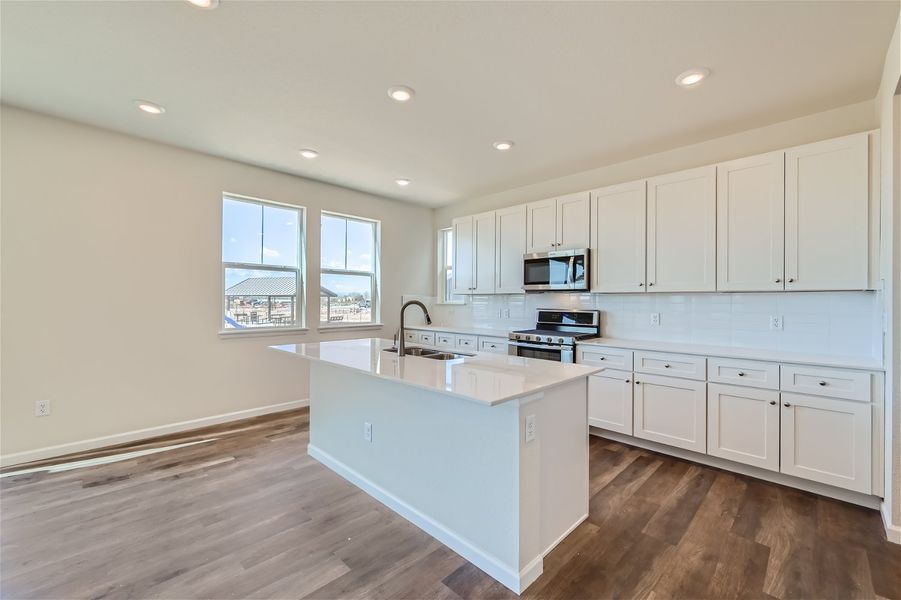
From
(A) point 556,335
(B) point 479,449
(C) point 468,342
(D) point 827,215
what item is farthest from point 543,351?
(D) point 827,215

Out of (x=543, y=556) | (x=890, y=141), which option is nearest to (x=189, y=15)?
(x=543, y=556)

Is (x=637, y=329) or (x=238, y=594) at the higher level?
(x=637, y=329)

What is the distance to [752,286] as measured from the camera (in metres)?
2.87

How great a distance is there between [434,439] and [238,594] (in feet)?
3.48

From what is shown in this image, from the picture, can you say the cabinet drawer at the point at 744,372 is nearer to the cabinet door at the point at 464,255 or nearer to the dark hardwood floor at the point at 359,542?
the dark hardwood floor at the point at 359,542

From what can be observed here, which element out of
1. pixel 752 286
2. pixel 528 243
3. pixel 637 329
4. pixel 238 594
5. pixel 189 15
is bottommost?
pixel 238 594

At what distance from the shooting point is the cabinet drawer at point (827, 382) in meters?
2.29

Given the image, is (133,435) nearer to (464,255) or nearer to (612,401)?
(464,255)

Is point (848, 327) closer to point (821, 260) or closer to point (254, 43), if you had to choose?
point (821, 260)

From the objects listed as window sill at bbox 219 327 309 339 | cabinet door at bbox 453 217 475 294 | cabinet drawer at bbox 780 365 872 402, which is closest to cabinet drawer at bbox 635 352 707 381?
cabinet drawer at bbox 780 365 872 402

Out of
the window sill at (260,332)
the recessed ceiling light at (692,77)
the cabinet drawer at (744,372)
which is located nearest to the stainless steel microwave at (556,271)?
the cabinet drawer at (744,372)

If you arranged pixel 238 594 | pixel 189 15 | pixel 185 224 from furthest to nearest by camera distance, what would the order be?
pixel 185 224
pixel 189 15
pixel 238 594

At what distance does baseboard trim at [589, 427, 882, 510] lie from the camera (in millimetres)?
2383

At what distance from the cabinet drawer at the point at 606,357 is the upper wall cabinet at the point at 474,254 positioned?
1.52m
